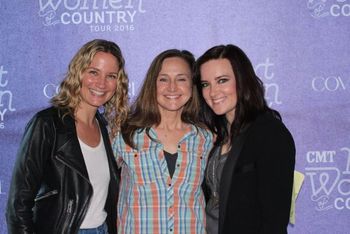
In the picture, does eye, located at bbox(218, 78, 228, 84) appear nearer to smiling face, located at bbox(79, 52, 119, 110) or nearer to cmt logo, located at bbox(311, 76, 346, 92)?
smiling face, located at bbox(79, 52, 119, 110)

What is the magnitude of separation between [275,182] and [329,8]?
5.92 ft

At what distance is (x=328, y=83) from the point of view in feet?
10.1

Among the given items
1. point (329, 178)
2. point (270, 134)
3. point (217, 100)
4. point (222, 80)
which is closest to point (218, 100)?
point (217, 100)

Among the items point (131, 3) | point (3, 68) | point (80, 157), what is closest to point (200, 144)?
point (80, 157)

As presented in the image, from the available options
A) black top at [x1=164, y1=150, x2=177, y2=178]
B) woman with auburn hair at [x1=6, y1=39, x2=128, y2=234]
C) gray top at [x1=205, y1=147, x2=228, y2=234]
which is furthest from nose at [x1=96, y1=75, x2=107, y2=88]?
gray top at [x1=205, y1=147, x2=228, y2=234]

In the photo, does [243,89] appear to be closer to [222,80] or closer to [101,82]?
[222,80]

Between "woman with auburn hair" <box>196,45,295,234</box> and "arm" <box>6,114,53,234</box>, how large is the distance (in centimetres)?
93

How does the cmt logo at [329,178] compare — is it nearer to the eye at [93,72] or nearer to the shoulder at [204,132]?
the shoulder at [204,132]

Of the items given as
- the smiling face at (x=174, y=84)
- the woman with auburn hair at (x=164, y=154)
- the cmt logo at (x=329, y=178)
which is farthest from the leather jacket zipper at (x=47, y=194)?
the cmt logo at (x=329, y=178)

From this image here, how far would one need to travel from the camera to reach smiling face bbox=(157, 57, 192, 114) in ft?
7.91

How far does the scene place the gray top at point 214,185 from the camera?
2.25m

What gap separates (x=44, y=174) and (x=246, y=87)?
3.76ft

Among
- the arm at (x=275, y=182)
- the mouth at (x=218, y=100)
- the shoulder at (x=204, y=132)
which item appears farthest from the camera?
the shoulder at (x=204, y=132)

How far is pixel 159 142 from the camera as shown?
7.67ft
